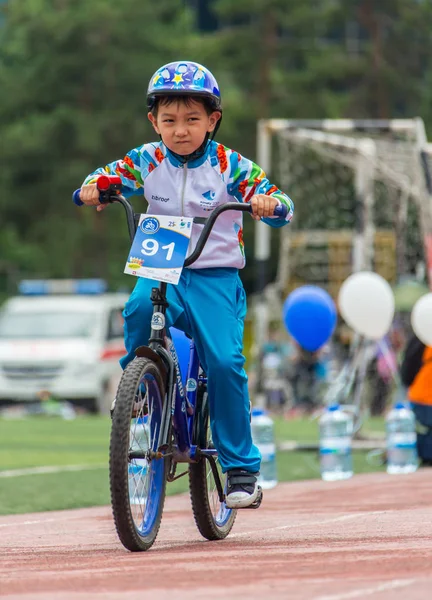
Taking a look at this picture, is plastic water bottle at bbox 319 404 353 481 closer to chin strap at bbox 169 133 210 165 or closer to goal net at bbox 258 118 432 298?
goal net at bbox 258 118 432 298

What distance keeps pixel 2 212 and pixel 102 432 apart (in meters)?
26.1

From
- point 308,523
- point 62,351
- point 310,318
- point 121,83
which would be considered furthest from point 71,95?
point 308,523

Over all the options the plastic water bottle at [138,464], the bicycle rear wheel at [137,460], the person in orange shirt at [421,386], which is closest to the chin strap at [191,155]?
the bicycle rear wheel at [137,460]

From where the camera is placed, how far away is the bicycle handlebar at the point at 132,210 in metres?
6.60

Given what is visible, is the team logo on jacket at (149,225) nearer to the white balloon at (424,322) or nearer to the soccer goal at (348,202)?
the white balloon at (424,322)

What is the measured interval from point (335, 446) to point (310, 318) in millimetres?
2580

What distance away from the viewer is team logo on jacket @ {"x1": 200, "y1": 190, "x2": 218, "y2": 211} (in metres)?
6.84

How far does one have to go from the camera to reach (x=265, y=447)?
12297 mm

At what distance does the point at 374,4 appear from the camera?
50.7 m

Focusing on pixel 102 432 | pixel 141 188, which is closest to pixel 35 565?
pixel 141 188

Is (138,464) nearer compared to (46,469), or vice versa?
(138,464)

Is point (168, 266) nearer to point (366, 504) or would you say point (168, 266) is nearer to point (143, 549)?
point (143, 549)

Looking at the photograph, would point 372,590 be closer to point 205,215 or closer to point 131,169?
point 205,215

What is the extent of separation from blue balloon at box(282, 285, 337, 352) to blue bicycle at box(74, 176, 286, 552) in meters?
8.31
